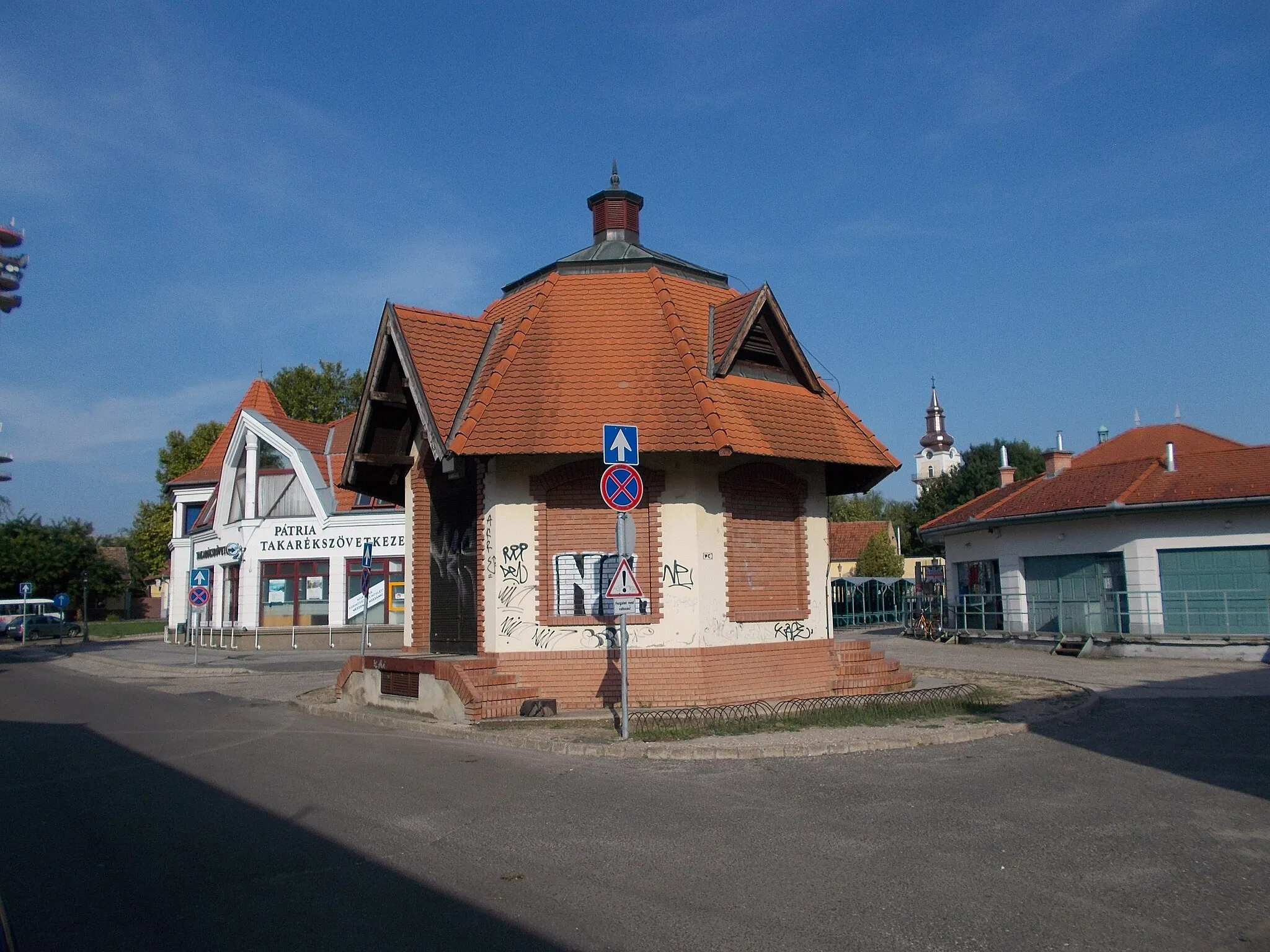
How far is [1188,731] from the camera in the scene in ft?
41.0

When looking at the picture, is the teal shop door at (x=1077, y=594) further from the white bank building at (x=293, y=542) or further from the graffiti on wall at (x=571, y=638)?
the white bank building at (x=293, y=542)

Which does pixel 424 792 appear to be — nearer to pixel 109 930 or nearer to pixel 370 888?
pixel 370 888

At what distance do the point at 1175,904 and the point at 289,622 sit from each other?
35320mm

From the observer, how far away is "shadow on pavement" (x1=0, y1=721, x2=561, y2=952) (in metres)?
5.27

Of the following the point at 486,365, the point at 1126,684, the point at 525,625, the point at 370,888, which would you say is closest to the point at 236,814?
the point at 370,888

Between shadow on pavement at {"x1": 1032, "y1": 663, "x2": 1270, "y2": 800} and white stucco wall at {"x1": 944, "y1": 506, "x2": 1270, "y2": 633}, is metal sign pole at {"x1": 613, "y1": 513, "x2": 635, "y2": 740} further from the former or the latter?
white stucco wall at {"x1": 944, "y1": 506, "x2": 1270, "y2": 633}

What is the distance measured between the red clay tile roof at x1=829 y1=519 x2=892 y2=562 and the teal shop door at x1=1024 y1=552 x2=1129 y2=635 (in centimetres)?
3888

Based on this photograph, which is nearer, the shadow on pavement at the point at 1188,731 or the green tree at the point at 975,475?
the shadow on pavement at the point at 1188,731

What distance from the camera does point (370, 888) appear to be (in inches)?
240

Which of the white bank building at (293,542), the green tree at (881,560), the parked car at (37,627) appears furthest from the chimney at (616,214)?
A: the parked car at (37,627)

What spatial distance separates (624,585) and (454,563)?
5.33 m

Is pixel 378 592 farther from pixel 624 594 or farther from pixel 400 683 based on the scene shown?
pixel 624 594

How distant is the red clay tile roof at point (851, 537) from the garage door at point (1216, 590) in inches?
1680

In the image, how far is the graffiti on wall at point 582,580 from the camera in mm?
14188
